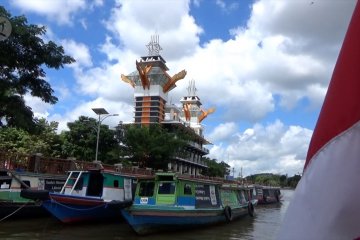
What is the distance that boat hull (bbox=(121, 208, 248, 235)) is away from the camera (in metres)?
16.5

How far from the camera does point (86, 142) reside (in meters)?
46.9

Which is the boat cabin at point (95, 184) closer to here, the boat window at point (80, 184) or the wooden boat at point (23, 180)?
the boat window at point (80, 184)

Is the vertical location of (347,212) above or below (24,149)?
below

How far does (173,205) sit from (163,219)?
1209 mm

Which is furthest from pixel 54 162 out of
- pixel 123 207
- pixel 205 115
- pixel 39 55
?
pixel 205 115

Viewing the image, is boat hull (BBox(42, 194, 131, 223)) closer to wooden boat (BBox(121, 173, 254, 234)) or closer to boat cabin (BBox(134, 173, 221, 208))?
boat cabin (BBox(134, 173, 221, 208))

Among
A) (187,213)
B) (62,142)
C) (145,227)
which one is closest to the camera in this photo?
(145,227)

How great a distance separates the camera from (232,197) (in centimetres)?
2672

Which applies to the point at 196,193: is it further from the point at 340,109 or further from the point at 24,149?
the point at 24,149

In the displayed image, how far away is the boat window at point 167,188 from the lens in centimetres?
1849

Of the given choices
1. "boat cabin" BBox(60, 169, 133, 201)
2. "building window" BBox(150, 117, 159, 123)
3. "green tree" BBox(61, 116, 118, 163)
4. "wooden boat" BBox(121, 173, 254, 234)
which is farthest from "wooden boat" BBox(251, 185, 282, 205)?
"boat cabin" BBox(60, 169, 133, 201)

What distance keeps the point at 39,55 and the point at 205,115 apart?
102 metres

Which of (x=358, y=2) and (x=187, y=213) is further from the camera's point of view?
(x=187, y=213)

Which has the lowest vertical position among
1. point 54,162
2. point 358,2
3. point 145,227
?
point 145,227
